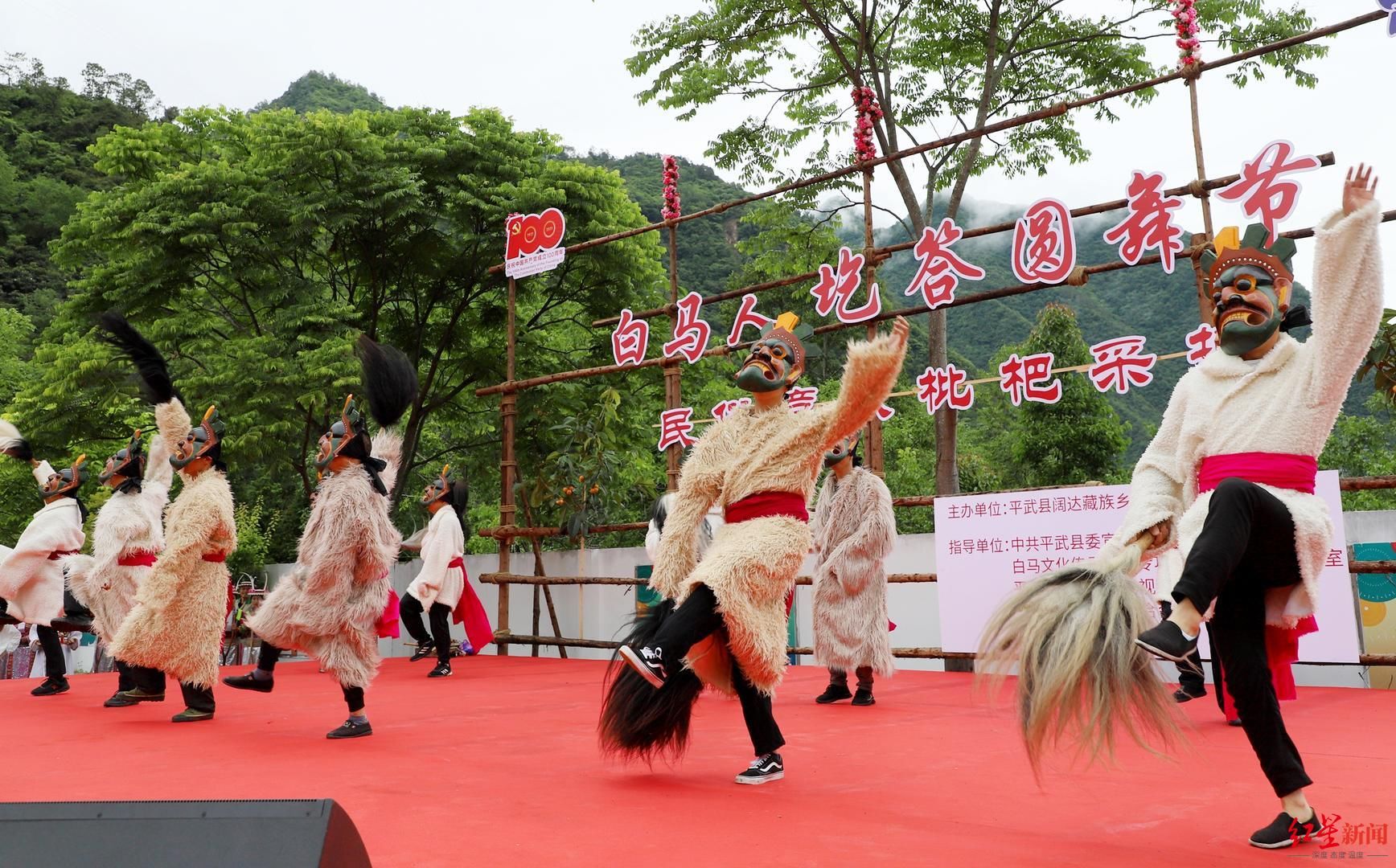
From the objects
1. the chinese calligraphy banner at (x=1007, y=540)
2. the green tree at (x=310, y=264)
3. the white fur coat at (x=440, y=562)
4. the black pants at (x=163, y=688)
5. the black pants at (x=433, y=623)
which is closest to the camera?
the black pants at (x=163, y=688)

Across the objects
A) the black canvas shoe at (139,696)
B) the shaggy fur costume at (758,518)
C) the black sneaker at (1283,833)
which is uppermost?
the shaggy fur costume at (758,518)

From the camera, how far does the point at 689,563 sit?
11.8ft

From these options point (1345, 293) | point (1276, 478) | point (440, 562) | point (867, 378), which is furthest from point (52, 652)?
point (1345, 293)

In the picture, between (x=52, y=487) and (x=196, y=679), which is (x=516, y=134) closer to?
(x=52, y=487)

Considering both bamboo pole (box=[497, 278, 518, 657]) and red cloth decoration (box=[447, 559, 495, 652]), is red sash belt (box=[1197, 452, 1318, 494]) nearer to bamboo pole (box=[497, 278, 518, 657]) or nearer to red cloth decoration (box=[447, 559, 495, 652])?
red cloth decoration (box=[447, 559, 495, 652])

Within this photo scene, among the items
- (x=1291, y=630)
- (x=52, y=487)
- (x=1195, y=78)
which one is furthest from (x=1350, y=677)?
(x=52, y=487)

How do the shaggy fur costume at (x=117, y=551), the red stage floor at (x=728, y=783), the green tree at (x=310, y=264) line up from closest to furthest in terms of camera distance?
the red stage floor at (x=728, y=783) → the shaggy fur costume at (x=117, y=551) → the green tree at (x=310, y=264)

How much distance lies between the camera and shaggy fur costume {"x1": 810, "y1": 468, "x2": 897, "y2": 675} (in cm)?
562

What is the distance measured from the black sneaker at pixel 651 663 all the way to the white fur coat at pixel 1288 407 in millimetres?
1346

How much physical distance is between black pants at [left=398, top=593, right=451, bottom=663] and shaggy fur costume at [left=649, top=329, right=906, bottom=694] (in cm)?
476

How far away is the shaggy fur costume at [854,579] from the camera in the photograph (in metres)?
5.62

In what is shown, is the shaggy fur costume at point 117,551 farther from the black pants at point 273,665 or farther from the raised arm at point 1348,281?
the raised arm at point 1348,281

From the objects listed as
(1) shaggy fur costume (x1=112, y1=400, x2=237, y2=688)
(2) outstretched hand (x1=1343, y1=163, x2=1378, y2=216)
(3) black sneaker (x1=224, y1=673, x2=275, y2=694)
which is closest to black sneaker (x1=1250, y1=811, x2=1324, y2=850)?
(2) outstretched hand (x1=1343, y1=163, x2=1378, y2=216)

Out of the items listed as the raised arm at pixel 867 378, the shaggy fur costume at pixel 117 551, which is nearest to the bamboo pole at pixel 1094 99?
the raised arm at pixel 867 378
